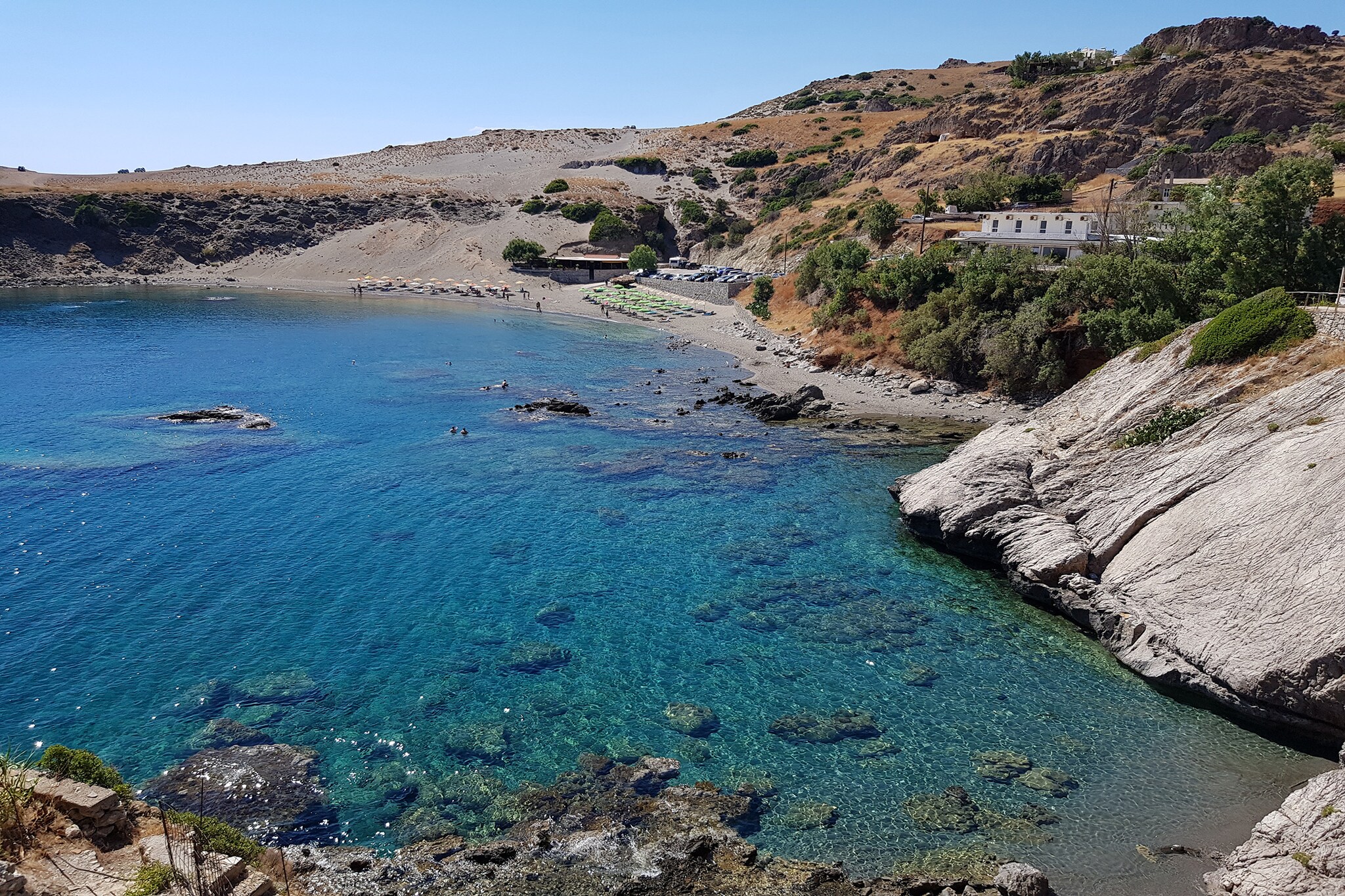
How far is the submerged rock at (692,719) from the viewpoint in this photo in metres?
25.2

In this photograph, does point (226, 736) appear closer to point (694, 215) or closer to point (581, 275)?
point (581, 275)

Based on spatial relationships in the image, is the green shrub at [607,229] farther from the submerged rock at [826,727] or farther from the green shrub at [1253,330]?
the submerged rock at [826,727]

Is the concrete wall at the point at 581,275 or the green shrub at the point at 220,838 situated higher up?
the concrete wall at the point at 581,275

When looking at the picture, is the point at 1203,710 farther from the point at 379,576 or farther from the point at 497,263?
the point at 497,263

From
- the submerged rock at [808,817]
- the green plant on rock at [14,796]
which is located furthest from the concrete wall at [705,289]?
the green plant on rock at [14,796]

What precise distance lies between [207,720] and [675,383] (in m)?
51.6

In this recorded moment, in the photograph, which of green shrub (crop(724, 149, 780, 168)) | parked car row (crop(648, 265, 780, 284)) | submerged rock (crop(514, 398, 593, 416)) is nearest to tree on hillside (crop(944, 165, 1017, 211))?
parked car row (crop(648, 265, 780, 284))

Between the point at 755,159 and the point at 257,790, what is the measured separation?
170 m

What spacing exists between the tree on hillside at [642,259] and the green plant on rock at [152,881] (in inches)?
4770

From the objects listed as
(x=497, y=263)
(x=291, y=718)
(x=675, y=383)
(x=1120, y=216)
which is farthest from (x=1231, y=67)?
(x=291, y=718)

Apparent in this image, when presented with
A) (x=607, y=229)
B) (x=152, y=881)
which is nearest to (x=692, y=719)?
(x=152, y=881)

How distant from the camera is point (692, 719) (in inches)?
1015

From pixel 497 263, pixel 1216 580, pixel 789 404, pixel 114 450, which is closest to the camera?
pixel 1216 580

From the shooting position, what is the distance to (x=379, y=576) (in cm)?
3500
